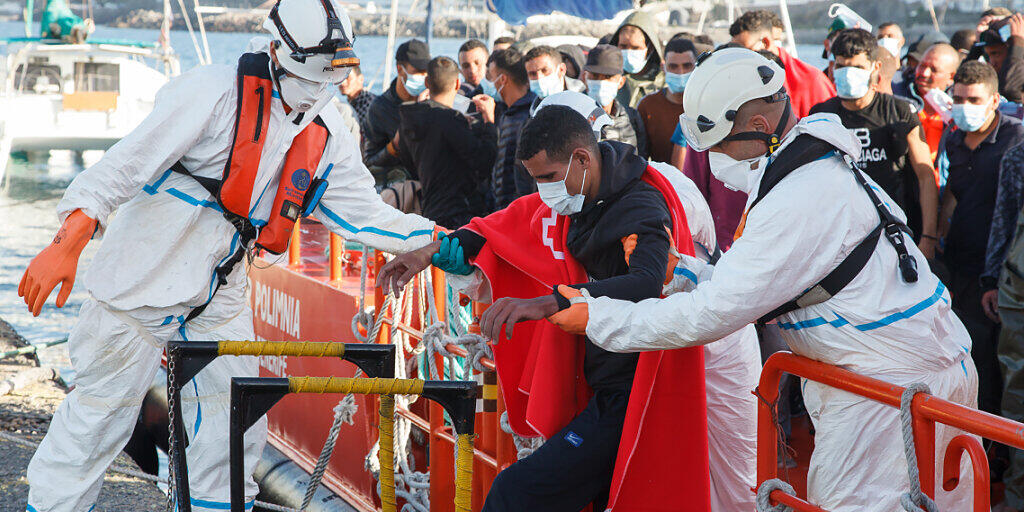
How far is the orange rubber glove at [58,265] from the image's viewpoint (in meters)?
3.30

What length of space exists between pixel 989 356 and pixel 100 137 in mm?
24512

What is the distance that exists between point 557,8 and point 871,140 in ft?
23.5

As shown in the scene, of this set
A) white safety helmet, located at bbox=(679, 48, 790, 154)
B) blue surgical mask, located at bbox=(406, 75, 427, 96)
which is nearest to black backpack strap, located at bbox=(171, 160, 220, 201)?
white safety helmet, located at bbox=(679, 48, 790, 154)

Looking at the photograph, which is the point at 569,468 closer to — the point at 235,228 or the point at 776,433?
the point at 776,433

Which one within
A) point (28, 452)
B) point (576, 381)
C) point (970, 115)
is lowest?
point (28, 452)

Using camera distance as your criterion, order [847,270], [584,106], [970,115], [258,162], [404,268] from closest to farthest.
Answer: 1. [847,270]
2. [404,268]
3. [258,162]
4. [584,106]
5. [970,115]

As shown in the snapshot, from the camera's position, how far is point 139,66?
2539cm

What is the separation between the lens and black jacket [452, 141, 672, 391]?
110 inches

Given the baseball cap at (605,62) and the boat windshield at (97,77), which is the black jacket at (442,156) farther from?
the boat windshield at (97,77)

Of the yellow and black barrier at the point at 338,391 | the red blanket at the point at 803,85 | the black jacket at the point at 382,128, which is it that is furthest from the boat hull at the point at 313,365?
the red blanket at the point at 803,85

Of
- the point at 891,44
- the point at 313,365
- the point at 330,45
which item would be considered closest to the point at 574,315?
the point at 330,45

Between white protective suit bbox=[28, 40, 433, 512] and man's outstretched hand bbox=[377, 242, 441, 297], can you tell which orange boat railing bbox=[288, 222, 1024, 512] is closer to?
man's outstretched hand bbox=[377, 242, 441, 297]

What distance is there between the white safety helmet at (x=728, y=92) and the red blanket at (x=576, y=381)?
0.35 metres

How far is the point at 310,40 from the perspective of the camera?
3.59 m
